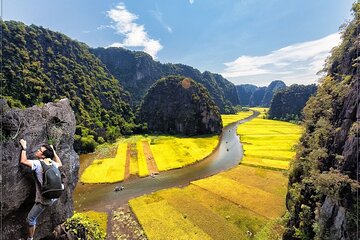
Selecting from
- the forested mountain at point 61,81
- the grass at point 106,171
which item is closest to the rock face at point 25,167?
the grass at point 106,171

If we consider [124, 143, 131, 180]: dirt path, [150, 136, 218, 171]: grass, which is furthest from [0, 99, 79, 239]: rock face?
[150, 136, 218, 171]: grass

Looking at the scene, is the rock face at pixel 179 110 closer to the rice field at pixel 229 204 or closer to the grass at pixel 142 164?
the grass at pixel 142 164

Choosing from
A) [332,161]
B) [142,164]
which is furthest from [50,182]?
[142,164]

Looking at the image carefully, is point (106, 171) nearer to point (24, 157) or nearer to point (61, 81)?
point (24, 157)

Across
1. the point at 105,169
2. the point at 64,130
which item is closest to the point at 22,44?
the point at 105,169

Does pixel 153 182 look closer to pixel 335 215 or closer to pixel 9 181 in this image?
pixel 335 215
